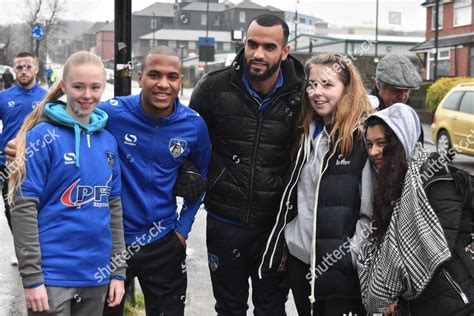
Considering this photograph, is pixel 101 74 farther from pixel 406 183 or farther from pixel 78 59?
pixel 406 183

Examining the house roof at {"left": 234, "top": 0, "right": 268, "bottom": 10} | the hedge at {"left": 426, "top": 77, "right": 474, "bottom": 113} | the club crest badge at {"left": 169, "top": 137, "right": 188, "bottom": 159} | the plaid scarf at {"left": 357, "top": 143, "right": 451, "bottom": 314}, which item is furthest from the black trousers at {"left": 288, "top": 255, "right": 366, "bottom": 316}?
the house roof at {"left": 234, "top": 0, "right": 268, "bottom": 10}

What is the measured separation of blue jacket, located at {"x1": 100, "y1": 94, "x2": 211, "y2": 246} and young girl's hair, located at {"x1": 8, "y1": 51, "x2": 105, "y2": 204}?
383 millimetres

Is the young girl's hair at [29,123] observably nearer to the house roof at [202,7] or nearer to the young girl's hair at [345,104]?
the young girl's hair at [345,104]

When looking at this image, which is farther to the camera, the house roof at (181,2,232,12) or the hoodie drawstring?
the house roof at (181,2,232,12)

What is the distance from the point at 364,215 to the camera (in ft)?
10.4

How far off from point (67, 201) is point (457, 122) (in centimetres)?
1359

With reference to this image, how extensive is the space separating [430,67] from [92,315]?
152 ft

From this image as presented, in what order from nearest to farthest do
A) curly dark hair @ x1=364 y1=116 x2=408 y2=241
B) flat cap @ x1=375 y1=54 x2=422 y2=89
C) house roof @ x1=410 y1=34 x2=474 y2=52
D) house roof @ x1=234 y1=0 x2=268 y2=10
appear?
1. curly dark hair @ x1=364 y1=116 x2=408 y2=241
2. flat cap @ x1=375 y1=54 x2=422 y2=89
3. house roof @ x1=410 y1=34 x2=474 y2=52
4. house roof @ x1=234 y1=0 x2=268 y2=10

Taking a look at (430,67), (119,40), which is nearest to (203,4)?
(430,67)

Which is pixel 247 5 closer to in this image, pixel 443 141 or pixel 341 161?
pixel 443 141

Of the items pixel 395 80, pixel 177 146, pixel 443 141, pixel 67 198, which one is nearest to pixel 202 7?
pixel 443 141

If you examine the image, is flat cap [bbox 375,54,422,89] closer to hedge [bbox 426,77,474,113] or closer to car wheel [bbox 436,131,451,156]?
car wheel [bbox 436,131,451,156]

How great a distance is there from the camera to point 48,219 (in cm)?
282

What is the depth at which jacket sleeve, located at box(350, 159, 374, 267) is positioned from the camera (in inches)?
124
